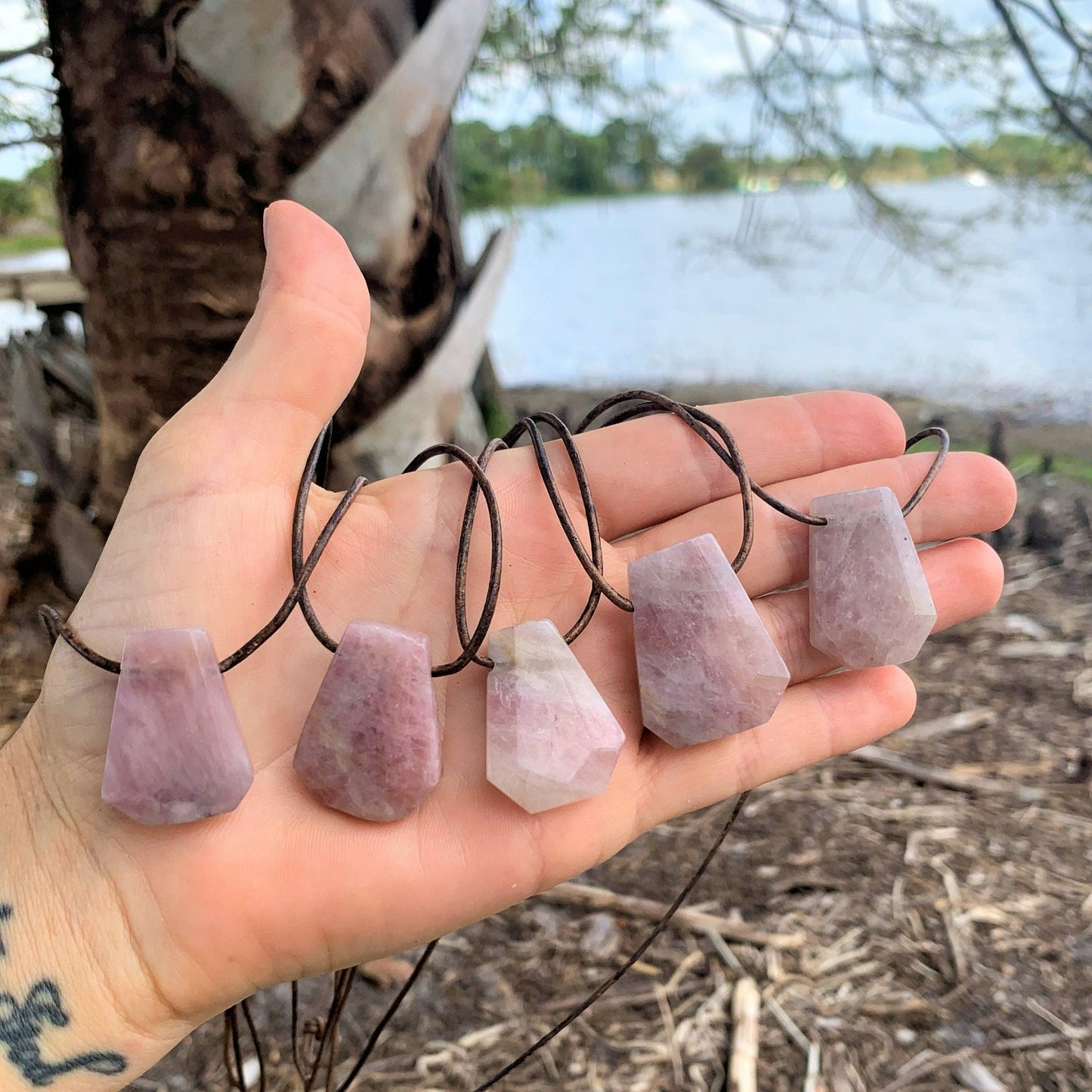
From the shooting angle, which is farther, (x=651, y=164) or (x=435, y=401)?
(x=651, y=164)

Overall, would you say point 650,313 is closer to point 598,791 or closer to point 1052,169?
point 1052,169

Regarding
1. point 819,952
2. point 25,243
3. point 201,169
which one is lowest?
point 819,952

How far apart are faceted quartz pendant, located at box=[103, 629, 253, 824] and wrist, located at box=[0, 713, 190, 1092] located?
72 mm

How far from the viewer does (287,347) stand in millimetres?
658

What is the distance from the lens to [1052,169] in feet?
6.36

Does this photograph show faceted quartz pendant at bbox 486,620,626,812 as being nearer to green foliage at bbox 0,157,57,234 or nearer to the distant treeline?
the distant treeline

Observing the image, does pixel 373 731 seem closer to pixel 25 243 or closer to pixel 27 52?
pixel 27 52

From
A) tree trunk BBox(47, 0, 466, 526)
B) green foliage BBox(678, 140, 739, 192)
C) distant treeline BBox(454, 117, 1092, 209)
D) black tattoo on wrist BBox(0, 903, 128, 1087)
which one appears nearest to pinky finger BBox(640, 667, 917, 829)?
black tattoo on wrist BBox(0, 903, 128, 1087)

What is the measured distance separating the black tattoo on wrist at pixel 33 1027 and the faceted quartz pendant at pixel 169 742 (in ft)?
0.46

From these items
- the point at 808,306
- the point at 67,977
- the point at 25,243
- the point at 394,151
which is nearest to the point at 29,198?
the point at 25,243

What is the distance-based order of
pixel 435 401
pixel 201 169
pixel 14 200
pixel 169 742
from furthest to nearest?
pixel 14 200
pixel 435 401
pixel 201 169
pixel 169 742

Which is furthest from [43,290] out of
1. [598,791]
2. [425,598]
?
[598,791]

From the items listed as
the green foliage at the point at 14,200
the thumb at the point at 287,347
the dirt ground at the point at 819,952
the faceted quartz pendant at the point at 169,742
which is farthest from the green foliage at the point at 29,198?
the faceted quartz pendant at the point at 169,742

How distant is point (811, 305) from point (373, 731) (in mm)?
3400
